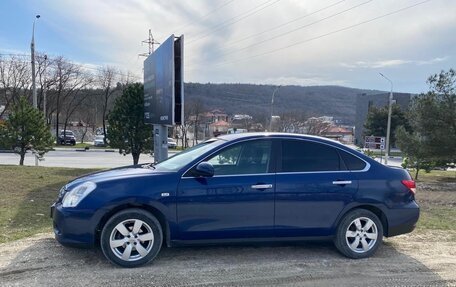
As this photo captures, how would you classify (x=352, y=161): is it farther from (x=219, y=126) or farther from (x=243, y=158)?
(x=219, y=126)

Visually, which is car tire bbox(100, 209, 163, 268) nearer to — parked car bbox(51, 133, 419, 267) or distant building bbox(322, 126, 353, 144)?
parked car bbox(51, 133, 419, 267)

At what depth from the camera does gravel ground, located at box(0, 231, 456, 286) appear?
4441 millimetres

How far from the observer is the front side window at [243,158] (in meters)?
5.10

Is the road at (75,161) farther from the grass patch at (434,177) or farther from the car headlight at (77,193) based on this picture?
the car headlight at (77,193)

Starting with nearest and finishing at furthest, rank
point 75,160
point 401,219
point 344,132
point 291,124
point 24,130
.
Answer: point 401,219 < point 24,130 < point 75,160 < point 291,124 < point 344,132

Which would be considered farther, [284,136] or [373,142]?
[373,142]

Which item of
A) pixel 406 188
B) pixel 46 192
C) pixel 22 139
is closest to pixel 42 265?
pixel 406 188

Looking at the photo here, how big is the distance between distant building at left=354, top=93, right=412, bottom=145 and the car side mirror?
6983 cm

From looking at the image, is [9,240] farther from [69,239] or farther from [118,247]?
[118,247]

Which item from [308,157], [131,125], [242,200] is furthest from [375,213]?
[131,125]

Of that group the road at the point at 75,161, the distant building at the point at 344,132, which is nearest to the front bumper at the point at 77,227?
the road at the point at 75,161

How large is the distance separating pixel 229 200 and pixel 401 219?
A: 2.25m

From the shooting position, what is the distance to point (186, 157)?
538 cm

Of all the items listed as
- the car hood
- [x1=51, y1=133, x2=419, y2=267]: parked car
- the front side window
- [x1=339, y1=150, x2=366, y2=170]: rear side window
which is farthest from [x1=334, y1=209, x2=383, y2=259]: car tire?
the car hood
